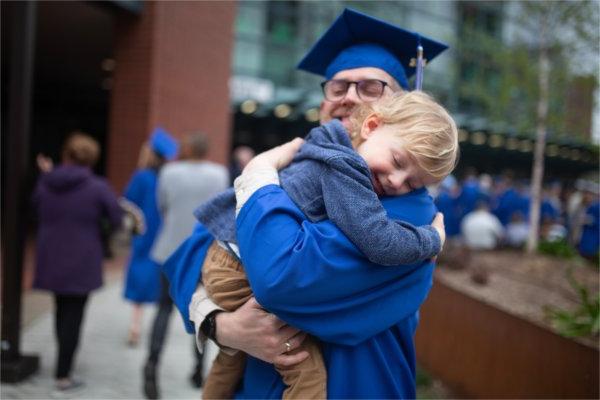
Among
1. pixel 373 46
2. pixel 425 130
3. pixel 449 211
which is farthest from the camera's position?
pixel 449 211

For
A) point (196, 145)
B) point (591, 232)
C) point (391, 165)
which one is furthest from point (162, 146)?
point (591, 232)

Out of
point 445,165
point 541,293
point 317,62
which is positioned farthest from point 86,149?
point 541,293

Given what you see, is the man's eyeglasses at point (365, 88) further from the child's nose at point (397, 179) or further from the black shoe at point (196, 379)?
the black shoe at point (196, 379)

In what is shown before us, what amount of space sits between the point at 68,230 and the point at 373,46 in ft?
9.97

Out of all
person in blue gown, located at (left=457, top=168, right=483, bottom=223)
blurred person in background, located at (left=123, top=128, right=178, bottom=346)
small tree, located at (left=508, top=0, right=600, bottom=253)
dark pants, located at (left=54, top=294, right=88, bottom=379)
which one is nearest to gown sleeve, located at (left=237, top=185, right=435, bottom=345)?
dark pants, located at (left=54, top=294, right=88, bottom=379)

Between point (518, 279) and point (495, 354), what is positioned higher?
point (518, 279)

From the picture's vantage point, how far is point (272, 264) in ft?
4.05

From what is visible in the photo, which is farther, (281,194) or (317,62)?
(317,62)

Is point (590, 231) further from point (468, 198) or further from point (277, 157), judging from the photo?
point (277, 157)

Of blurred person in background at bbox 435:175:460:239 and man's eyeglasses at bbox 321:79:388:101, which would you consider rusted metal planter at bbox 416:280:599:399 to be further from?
blurred person in background at bbox 435:175:460:239

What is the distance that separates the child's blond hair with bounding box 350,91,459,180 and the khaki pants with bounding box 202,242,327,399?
58 centimetres

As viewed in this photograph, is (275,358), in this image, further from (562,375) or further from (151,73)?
(151,73)

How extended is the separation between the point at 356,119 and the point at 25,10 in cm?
342

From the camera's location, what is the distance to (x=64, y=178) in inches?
154
